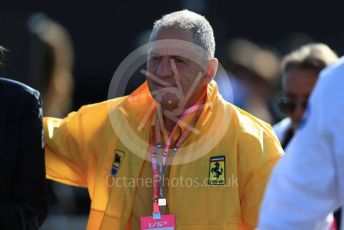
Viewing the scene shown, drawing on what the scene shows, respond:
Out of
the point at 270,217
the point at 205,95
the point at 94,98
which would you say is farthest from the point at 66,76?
the point at 270,217

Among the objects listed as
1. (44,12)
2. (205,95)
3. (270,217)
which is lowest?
(270,217)

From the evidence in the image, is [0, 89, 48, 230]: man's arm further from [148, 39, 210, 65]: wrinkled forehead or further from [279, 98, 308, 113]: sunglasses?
[279, 98, 308, 113]: sunglasses

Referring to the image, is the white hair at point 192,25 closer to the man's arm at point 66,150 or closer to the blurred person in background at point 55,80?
the man's arm at point 66,150

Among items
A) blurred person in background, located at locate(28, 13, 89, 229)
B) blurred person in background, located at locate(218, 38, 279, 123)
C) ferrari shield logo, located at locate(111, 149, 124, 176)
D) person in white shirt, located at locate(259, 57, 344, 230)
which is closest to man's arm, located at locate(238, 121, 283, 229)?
ferrari shield logo, located at locate(111, 149, 124, 176)

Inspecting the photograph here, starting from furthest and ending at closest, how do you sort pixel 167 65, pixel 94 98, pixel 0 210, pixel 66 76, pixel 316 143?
1. pixel 94 98
2. pixel 66 76
3. pixel 167 65
4. pixel 0 210
5. pixel 316 143

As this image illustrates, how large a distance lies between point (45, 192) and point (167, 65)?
29.6 inches

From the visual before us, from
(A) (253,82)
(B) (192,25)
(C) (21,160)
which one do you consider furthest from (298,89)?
(A) (253,82)

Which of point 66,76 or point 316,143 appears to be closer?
point 316,143

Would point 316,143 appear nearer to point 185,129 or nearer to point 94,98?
point 185,129

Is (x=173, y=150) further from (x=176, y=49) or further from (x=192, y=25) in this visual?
(x=192, y=25)

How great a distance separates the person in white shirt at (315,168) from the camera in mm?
2785

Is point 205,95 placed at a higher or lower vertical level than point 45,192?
higher

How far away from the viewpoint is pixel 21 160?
13.6ft

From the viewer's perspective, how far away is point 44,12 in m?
9.63
